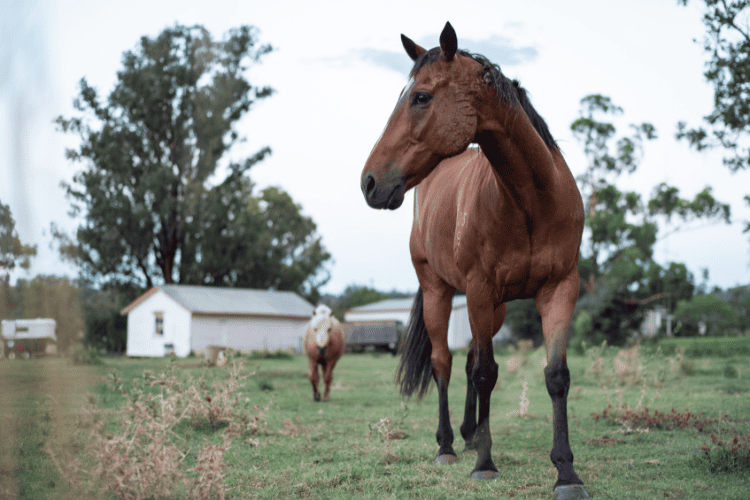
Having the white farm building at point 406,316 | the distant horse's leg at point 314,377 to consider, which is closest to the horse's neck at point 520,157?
the distant horse's leg at point 314,377

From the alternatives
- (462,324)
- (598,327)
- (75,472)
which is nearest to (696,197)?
(598,327)

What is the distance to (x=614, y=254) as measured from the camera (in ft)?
99.9

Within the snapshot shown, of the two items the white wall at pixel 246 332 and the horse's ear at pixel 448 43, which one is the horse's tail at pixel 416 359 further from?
the white wall at pixel 246 332

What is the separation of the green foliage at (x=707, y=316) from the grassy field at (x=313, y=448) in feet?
105

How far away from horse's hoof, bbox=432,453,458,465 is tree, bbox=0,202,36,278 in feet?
10.1

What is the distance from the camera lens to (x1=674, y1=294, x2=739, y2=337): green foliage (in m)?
35.5

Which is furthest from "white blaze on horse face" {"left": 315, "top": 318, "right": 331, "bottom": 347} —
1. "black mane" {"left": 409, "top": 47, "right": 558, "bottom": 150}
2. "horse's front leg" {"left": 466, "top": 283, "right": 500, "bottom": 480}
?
"black mane" {"left": 409, "top": 47, "right": 558, "bottom": 150}

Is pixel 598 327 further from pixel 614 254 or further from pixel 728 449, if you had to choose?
pixel 728 449

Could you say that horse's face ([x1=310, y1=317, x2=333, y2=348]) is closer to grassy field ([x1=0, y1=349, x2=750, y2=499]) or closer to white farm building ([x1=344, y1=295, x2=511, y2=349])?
grassy field ([x1=0, y1=349, x2=750, y2=499])

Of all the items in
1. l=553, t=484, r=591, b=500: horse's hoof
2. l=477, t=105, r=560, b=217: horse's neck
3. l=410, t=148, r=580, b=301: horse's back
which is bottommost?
l=553, t=484, r=591, b=500: horse's hoof

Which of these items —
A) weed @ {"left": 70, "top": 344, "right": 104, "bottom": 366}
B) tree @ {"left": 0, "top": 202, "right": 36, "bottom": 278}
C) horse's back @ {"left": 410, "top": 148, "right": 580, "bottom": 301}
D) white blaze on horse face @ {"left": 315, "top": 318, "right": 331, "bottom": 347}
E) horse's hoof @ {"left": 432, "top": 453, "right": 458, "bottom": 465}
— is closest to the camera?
tree @ {"left": 0, "top": 202, "right": 36, "bottom": 278}

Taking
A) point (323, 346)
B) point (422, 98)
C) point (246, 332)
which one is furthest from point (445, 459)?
point (246, 332)

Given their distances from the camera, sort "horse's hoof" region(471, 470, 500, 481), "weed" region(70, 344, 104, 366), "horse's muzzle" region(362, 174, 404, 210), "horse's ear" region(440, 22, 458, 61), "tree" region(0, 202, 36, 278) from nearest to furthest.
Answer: "tree" region(0, 202, 36, 278) < "weed" region(70, 344, 104, 366) < "horse's muzzle" region(362, 174, 404, 210) < "horse's ear" region(440, 22, 458, 61) < "horse's hoof" region(471, 470, 500, 481)

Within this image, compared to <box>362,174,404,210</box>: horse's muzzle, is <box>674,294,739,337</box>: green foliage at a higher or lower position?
lower
